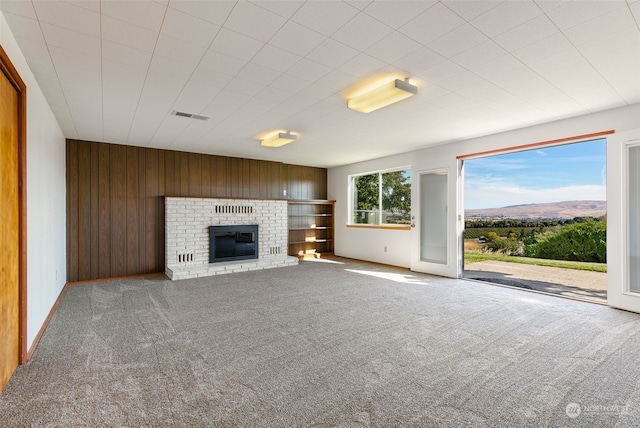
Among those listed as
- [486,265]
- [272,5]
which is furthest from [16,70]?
[486,265]

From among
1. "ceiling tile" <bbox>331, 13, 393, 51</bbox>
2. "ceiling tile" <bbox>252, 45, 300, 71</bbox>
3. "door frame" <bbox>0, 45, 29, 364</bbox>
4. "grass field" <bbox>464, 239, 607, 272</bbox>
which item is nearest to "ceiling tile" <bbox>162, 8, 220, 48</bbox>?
"ceiling tile" <bbox>252, 45, 300, 71</bbox>

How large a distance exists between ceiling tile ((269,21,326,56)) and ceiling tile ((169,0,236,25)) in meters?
0.37

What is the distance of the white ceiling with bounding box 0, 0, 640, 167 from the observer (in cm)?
192

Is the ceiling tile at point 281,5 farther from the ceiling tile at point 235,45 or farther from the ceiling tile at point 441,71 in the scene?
the ceiling tile at point 441,71

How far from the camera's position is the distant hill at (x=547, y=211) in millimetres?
7125

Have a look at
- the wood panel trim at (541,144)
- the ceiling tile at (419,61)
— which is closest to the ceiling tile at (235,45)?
the ceiling tile at (419,61)

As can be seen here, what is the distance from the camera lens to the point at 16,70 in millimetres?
2248

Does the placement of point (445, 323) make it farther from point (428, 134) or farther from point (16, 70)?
point (16, 70)

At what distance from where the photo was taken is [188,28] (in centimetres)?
209

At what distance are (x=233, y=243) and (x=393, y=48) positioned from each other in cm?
519

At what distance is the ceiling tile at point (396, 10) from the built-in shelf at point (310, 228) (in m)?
5.88

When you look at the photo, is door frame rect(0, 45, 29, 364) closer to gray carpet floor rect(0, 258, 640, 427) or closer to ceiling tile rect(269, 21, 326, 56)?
gray carpet floor rect(0, 258, 640, 427)

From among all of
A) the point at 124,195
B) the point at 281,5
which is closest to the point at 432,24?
the point at 281,5

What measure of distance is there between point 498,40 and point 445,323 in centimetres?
258
